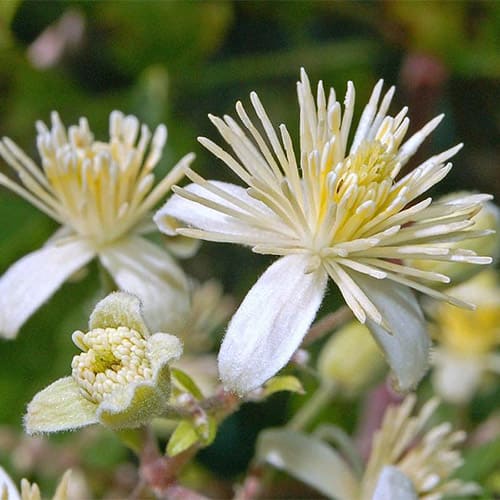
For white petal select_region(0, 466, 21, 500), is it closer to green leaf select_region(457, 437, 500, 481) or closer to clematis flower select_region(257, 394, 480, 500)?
clematis flower select_region(257, 394, 480, 500)

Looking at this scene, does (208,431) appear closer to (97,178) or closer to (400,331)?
(400,331)

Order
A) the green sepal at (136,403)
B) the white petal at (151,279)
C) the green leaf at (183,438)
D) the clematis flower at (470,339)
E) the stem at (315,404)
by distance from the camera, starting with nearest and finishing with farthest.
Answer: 1. the green sepal at (136,403)
2. the green leaf at (183,438)
3. the white petal at (151,279)
4. the stem at (315,404)
5. the clematis flower at (470,339)

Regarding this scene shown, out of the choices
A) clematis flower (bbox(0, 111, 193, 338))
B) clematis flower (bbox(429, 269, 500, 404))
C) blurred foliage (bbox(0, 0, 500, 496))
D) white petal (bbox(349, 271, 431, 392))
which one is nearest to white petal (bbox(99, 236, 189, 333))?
clematis flower (bbox(0, 111, 193, 338))

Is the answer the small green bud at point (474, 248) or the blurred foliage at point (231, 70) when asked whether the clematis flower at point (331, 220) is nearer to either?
the small green bud at point (474, 248)

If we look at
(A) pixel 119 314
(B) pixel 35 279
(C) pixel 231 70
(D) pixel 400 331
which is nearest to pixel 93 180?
(B) pixel 35 279

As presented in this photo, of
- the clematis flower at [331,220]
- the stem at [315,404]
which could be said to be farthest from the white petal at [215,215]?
the stem at [315,404]

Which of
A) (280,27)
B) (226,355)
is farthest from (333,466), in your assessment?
(280,27)
